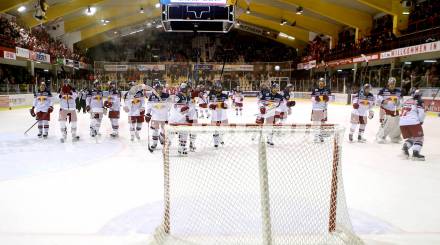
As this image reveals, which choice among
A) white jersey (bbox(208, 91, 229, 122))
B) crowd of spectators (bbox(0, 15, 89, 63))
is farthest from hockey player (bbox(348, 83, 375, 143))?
crowd of spectators (bbox(0, 15, 89, 63))

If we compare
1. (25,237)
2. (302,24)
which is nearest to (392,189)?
(25,237)

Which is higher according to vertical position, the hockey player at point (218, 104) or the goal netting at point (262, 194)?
the hockey player at point (218, 104)

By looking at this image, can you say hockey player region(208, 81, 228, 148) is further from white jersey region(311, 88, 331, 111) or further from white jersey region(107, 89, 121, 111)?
white jersey region(107, 89, 121, 111)

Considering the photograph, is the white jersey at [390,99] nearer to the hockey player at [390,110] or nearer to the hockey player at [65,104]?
the hockey player at [390,110]

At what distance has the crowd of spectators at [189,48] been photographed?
3562 centimetres

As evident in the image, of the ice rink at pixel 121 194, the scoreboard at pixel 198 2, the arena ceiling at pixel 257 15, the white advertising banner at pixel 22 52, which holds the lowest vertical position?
the ice rink at pixel 121 194

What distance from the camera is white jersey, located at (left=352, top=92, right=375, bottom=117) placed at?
8.38 m

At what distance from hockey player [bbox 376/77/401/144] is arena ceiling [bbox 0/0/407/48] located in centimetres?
1178

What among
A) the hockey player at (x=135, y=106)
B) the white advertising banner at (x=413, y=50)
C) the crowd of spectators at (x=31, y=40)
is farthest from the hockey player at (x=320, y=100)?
the crowd of spectators at (x=31, y=40)

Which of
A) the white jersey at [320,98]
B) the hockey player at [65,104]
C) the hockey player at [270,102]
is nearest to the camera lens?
the hockey player at [270,102]

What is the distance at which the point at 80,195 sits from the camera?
4555 mm

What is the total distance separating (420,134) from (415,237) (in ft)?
Answer: 11.9

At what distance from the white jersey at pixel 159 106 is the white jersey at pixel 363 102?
430cm

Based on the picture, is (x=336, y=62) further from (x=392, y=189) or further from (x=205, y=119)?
(x=392, y=189)
